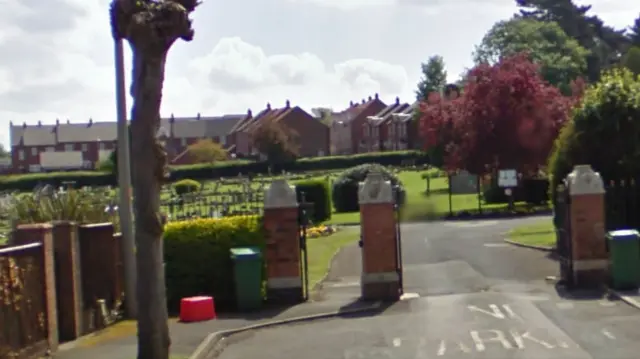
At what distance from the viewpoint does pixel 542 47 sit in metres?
94.1

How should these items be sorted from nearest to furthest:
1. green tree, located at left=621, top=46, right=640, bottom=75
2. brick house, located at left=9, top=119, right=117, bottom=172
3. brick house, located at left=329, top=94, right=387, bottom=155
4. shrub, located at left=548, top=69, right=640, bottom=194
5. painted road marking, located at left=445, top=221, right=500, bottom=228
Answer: shrub, located at left=548, top=69, right=640, bottom=194, painted road marking, located at left=445, top=221, right=500, bottom=228, green tree, located at left=621, top=46, right=640, bottom=75, brick house, located at left=329, top=94, right=387, bottom=155, brick house, located at left=9, top=119, right=117, bottom=172

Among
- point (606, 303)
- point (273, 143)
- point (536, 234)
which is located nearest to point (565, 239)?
point (606, 303)

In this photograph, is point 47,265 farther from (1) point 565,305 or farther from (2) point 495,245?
(2) point 495,245

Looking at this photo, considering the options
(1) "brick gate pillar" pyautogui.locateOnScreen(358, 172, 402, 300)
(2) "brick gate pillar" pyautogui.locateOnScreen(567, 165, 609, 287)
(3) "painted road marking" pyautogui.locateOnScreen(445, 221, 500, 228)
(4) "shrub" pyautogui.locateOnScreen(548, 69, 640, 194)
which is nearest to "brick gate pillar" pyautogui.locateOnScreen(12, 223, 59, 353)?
(1) "brick gate pillar" pyautogui.locateOnScreen(358, 172, 402, 300)

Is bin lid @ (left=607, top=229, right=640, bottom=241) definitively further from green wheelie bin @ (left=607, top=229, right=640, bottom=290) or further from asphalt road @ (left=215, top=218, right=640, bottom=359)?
asphalt road @ (left=215, top=218, right=640, bottom=359)

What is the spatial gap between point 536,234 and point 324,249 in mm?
7215

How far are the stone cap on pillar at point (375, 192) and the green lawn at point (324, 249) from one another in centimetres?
447

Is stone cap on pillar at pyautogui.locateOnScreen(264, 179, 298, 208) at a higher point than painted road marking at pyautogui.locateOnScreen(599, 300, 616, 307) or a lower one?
higher

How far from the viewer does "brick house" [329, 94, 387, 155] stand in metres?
129

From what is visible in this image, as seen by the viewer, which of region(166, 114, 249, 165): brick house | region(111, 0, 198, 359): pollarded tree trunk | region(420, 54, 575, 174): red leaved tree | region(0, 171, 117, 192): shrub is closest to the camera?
region(111, 0, 198, 359): pollarded tree trunk

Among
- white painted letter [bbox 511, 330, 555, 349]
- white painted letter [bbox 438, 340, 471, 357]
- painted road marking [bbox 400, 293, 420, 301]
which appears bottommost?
painted road marking [bbox 400, 293, 420, 301]

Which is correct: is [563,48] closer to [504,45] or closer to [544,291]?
[504,45]

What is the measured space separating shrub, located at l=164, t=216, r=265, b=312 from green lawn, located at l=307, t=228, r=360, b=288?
404 centimetres

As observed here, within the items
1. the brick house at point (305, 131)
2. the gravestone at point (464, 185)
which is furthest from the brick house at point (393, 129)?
the gravestone at point (464, 185)
